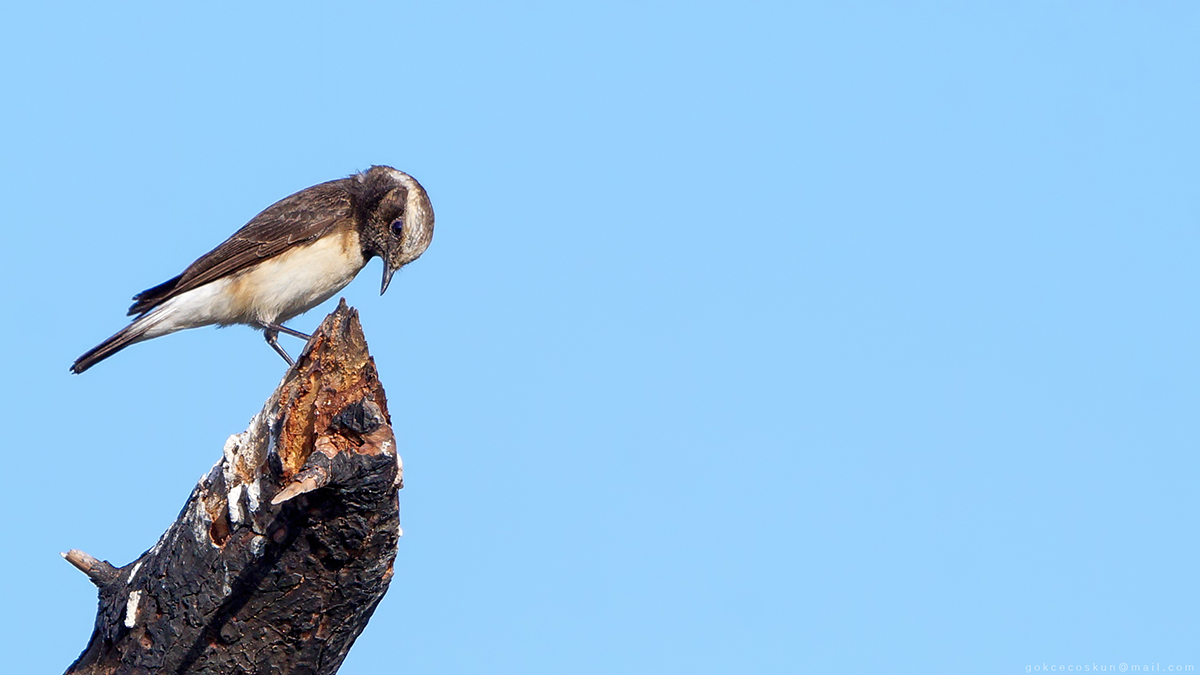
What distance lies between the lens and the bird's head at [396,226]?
11.0 m

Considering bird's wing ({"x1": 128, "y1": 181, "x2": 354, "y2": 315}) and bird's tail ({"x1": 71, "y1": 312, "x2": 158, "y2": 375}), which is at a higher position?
bird's wing ({"x1": 128, "y1": 181, "x2": 354, "y2": 315})

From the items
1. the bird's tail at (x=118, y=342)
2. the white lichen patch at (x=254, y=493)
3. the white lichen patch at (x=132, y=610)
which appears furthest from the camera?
the bird's tail at (x=118, y=342)

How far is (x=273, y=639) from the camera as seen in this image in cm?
597

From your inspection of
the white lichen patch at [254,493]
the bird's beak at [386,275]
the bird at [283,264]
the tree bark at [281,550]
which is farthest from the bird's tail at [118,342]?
the white lichen patch at [254,493]

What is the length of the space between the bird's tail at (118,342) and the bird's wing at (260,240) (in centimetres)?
19

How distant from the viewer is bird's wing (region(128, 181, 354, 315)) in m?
10.7

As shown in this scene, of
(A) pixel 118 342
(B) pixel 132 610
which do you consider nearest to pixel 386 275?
(A) pixel 118 342

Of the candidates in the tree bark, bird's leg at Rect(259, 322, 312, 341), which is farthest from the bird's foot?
the tree bark

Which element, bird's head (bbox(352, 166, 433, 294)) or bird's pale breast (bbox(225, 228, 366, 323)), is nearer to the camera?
bird's pale breast (bbox(225, 228, 366, 323))

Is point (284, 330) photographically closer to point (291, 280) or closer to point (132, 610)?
point (291, 280)

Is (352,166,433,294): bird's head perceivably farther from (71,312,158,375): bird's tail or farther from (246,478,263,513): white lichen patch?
(246,478,263,513): white lichen patch

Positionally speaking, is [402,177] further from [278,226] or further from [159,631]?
[159,631]

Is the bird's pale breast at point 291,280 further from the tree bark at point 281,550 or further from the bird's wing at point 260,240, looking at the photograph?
the tree bark at point 281,550

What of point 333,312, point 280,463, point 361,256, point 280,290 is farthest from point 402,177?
point 280,463
